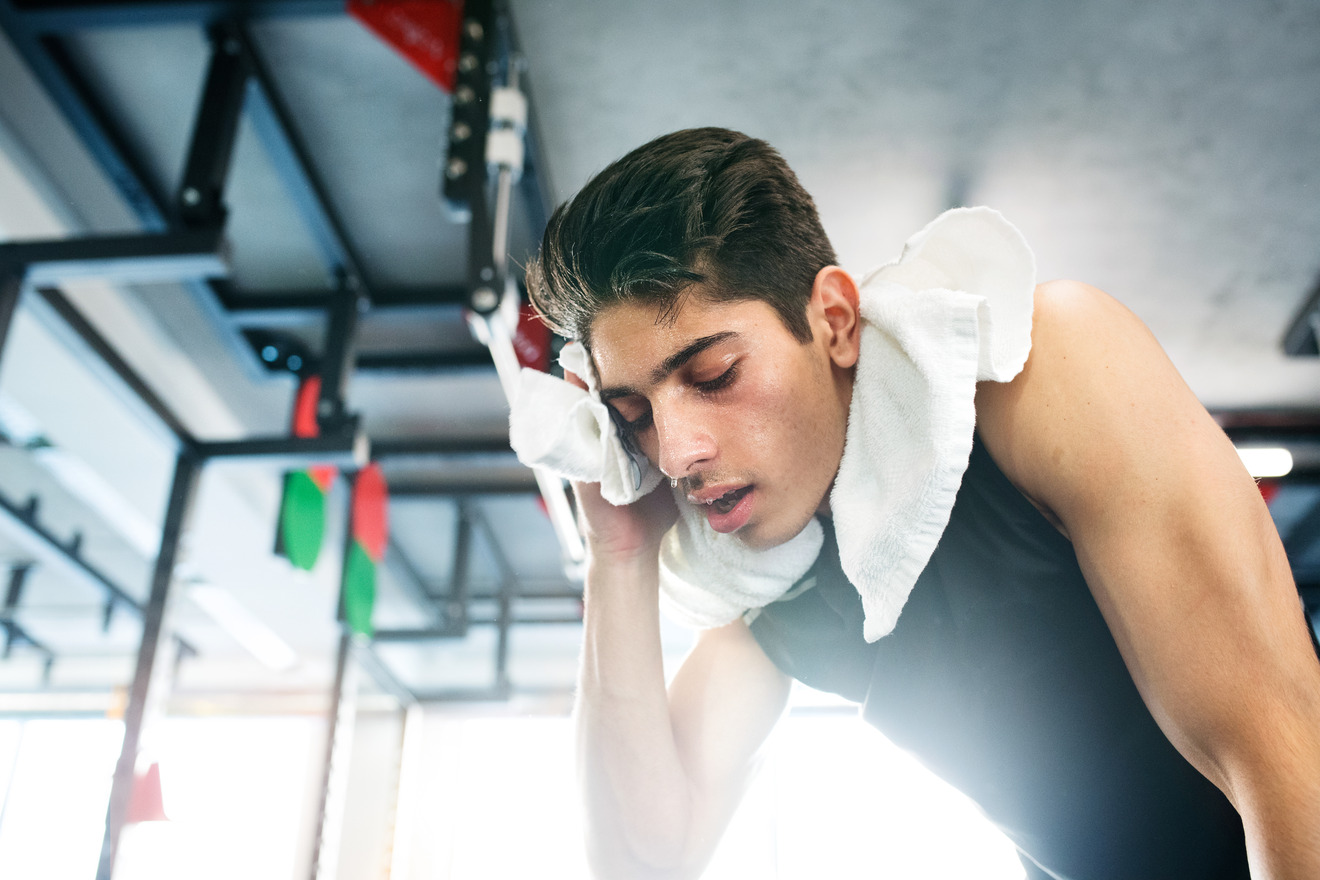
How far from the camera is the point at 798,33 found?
2.73 metres

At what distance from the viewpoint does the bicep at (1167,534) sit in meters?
0.80

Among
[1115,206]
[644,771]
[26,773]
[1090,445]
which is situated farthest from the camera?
[26,773]

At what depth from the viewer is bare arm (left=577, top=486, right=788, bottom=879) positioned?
136 cm

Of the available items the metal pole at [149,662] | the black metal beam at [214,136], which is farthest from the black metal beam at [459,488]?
the black metal beam at [214,136]

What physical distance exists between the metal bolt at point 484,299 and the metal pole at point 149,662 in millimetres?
1520

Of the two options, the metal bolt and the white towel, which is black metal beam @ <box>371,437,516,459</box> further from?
the white towel

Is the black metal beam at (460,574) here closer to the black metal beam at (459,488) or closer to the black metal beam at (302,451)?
the black metal beam at (459,488)

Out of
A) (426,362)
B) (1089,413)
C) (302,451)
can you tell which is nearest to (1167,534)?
(1089,413)

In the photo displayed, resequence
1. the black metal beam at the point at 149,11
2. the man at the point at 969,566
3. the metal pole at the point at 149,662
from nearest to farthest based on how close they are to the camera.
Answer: the man at the point at 969,566, the black metal beam at the point at 149,11, the metal pole at the point at 149,662

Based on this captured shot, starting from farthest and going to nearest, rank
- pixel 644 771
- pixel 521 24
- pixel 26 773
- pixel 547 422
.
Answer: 1. pixel 26 773
2. pixel 521 24
3. pixel 644 771
4. pixel 547 422

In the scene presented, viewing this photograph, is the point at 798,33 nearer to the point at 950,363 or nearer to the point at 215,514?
the point at 950,363

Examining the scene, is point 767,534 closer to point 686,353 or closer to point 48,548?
point 686,353

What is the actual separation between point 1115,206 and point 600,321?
9.35 ft

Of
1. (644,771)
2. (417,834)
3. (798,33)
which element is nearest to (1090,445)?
(644,771)
